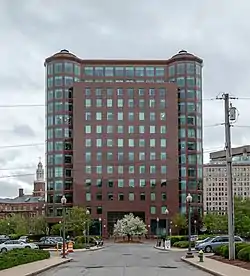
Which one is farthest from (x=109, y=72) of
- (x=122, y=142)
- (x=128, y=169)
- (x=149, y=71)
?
(x=128, y=169)

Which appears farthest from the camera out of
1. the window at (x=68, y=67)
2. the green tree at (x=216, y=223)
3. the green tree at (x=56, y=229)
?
the window at (x=68, y=67)

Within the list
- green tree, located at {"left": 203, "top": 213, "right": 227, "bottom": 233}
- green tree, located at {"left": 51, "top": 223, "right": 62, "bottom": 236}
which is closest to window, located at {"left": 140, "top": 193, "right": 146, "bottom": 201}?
green tree, located at {"left": 203, "top": 213, "right": 227, "bottom": 233}

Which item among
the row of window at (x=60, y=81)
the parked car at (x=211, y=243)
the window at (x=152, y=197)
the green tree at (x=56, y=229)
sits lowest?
the green tree at (x=56, y=229)

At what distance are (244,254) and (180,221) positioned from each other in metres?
102

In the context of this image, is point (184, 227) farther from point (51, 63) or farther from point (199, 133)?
point (51, 63)

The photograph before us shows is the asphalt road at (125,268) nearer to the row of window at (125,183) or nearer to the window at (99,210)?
the window at (99,210)

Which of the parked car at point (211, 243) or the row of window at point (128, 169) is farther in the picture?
the row of window at point (128, 169)

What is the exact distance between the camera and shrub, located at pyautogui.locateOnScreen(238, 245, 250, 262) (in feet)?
114

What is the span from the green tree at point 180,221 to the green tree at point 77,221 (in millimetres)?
24090

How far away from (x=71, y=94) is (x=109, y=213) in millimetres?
29370

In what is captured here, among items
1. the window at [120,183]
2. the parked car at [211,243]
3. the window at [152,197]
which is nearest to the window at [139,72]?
the window at [120,183]

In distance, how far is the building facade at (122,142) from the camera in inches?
5792

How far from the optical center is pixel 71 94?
151m

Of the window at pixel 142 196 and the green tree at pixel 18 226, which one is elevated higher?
the window at pixel 142 196
